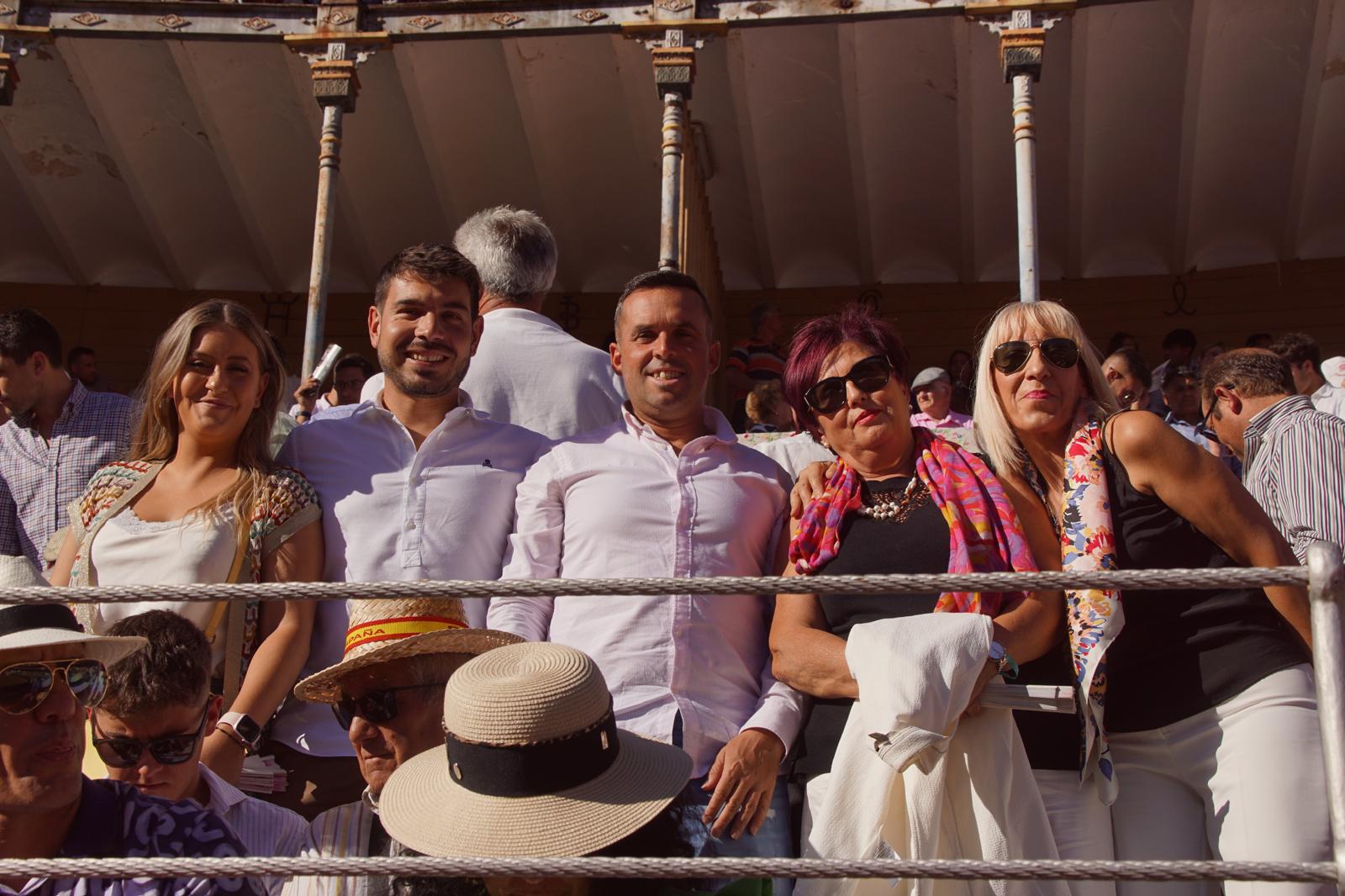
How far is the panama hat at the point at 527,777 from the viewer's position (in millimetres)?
1938

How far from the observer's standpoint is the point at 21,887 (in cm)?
205

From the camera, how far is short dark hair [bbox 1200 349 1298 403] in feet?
13.9

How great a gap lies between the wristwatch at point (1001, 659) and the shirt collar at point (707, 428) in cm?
91

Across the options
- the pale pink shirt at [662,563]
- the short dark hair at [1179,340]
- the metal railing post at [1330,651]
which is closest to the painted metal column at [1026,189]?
the short dark hair at [1179,340]

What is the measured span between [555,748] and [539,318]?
6.80 ft

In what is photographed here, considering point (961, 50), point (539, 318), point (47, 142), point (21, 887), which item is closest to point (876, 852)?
point (21, 887)

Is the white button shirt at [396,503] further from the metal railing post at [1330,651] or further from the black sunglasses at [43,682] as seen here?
the metal railing post at [1330,651]

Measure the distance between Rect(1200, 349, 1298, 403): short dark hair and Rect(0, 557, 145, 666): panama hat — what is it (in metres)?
3.62

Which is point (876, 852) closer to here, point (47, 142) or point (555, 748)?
point (555, 748)

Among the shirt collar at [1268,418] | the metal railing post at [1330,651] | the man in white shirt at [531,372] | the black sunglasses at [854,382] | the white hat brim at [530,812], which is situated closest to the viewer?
the metal railing post at [1330,651]

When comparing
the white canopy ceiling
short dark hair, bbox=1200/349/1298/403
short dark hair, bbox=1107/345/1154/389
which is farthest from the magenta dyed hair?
the white canopy ceiling

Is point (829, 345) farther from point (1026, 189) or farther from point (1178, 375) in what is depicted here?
point (1026, 189)

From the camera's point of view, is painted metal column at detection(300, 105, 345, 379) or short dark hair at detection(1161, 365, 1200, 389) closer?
short dark hair at detection(1161, 365, 1200, 389)

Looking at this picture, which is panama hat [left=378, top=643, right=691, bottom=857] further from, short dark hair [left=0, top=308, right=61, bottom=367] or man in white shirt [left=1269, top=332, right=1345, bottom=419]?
man in white shirt [left=1269, top=332, right=1345, bottom=419]
